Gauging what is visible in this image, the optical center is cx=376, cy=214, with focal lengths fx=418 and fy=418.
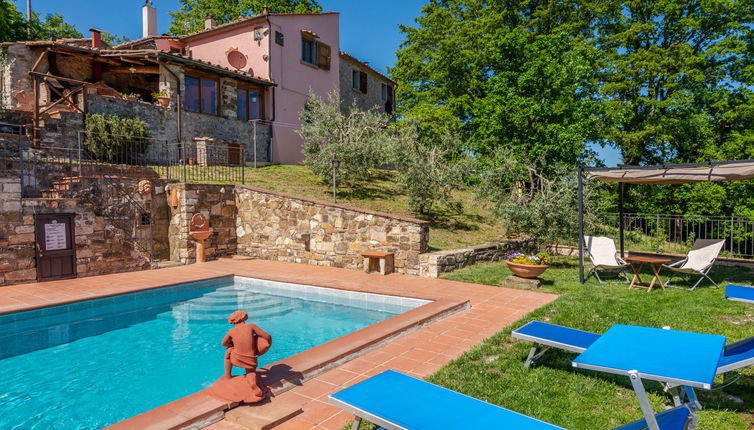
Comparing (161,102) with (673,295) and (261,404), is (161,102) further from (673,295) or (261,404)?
(673,295)

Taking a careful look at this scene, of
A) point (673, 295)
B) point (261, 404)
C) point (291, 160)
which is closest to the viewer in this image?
point (261, 404)

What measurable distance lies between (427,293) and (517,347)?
293cm

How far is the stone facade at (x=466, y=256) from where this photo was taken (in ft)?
30.7

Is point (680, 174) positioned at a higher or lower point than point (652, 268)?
higher

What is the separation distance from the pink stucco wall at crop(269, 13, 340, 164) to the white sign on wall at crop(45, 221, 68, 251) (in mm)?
10335

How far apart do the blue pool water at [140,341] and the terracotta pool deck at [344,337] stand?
0.76 ft

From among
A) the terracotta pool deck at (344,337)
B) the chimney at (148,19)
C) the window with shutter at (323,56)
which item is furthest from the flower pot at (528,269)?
the chimney at (148,19)

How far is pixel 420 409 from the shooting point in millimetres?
2455

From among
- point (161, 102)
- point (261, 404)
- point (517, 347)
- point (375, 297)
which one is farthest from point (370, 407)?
point (161, 102)

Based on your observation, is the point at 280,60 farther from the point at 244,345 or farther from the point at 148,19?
the point at 244,345

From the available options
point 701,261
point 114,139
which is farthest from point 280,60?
Result: point 701,261

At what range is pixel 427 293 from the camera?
302 inches

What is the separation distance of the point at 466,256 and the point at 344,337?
561 cm

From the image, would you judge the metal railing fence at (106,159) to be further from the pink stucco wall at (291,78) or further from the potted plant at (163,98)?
the pink stucco wall at (291,78)
